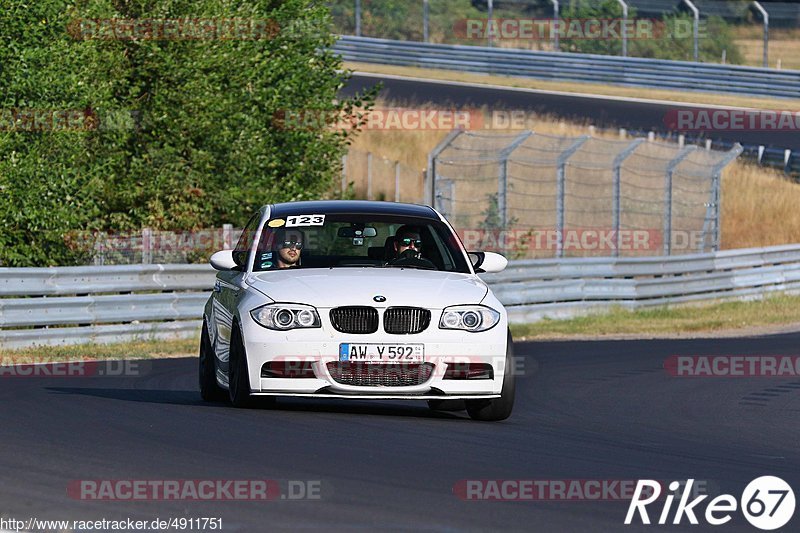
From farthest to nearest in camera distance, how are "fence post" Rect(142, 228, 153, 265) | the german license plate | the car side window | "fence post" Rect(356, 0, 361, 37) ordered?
1. "fence post" Rect(356, 0, 361, 37)
2. "fence post" Rect(142, 228, 153, 265)
3. the car side window
4. the german license plate

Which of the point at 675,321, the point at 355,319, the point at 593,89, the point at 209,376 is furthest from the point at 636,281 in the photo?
the point at 593,89

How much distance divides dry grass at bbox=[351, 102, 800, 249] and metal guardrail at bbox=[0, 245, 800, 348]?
6.99 m

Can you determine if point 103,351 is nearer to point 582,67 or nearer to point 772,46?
point 582,67

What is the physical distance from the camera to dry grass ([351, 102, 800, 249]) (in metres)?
36.2

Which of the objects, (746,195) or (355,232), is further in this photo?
(746,195)

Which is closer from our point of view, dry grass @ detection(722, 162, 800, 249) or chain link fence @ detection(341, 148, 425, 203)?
chain link fence @ detection(341, 148, 425, 203)

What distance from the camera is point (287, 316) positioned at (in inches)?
400

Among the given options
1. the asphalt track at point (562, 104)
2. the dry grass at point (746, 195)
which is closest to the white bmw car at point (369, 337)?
the dry grass at point (746, 195)

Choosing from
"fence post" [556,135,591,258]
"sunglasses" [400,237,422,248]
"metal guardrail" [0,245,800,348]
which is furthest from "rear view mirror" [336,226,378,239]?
"fence post" [556,135,591,258]

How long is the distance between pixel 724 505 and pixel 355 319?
3533 mm

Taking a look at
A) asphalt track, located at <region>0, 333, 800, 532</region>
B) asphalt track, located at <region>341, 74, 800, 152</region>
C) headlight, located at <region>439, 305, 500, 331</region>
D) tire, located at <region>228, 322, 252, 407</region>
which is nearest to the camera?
asphalt track, located at <region>0, 333, 800, 532</region>

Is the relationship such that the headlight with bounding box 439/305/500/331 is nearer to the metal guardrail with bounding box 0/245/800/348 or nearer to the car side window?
the car side window

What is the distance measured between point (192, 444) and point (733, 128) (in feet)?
111

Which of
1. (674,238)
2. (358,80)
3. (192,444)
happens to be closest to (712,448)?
(192,444)
